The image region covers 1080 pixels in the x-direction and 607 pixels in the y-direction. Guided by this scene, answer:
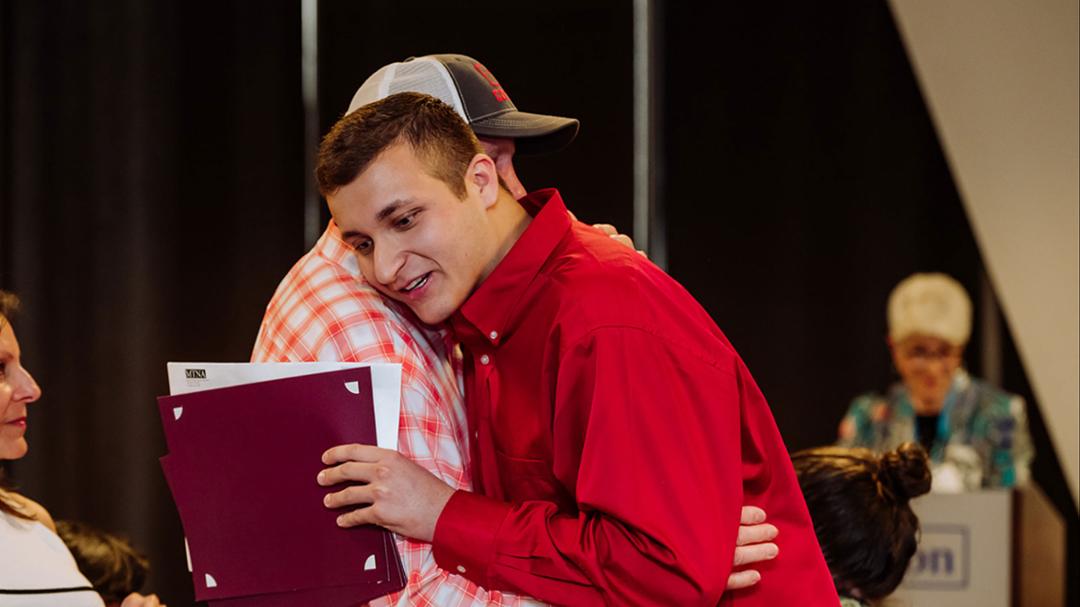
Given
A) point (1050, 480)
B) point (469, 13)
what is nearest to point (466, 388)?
point (469, 13)

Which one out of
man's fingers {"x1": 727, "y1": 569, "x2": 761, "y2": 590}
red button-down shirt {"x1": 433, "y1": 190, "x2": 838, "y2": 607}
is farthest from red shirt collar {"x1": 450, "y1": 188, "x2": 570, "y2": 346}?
man's fingers {"x1": 727, "y1": 569, "x2": 761, "y2": 590}

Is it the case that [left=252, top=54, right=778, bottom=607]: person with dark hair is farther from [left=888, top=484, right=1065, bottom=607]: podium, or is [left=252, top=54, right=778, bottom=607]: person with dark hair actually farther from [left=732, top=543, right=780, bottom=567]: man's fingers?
[left=888, top=484, right=1065, bottom=607]: podium

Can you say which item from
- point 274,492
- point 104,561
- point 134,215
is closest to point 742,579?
point 274,492

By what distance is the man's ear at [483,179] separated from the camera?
1.82m

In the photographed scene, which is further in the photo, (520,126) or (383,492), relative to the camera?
(520,126)

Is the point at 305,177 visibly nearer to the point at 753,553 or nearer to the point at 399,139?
the point at 399,139

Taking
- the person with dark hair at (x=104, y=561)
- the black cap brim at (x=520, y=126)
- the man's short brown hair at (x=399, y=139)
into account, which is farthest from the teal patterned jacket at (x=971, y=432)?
the man's short brown hair at (x=399, y=139)

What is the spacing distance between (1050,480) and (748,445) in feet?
18.6

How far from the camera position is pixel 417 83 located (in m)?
2.07

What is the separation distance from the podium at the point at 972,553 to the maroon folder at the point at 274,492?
3.04 m

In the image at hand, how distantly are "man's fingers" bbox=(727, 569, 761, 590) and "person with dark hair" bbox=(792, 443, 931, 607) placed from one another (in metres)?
0.60

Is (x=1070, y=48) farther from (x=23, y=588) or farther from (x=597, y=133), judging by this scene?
(x=23, y=588)

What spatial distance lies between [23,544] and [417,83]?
999 millimetres

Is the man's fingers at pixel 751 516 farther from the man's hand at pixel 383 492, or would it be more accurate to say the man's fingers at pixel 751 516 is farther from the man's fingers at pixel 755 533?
the man's hand at pixel 383 492
